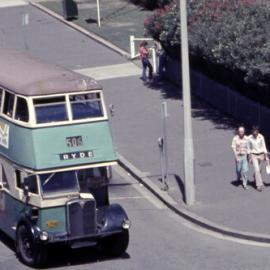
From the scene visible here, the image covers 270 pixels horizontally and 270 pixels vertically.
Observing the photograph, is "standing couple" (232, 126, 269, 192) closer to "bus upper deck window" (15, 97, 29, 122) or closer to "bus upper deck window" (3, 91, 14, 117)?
"bus upper deck window" (3, 91, 14, 117)

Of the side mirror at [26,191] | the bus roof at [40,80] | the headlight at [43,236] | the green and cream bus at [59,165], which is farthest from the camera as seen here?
the bus roof at [40,80]

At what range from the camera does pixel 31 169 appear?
24.4 metres

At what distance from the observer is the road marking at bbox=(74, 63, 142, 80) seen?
4662cm

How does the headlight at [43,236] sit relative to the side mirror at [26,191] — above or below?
below

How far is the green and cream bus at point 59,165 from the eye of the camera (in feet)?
80.3

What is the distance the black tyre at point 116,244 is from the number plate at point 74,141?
83.5 inches

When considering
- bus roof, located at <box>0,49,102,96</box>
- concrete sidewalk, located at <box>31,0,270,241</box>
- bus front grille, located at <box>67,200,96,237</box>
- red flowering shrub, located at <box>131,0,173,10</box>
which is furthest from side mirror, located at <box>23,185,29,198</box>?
red flowering shrub, located at <box>131,0,173,10</box>

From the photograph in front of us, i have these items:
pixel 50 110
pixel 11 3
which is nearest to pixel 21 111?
pixel 50 110

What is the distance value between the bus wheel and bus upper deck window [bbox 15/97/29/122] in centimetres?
226

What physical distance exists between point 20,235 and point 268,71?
11.0 meters

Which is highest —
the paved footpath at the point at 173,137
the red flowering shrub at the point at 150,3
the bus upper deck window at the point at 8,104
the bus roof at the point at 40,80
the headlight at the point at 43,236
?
the bus roof at the point at 40,80

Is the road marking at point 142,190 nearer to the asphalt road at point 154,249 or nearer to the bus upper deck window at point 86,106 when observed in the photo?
the asphalt road at point 154,249

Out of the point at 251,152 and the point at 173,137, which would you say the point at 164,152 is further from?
the point at 251,152

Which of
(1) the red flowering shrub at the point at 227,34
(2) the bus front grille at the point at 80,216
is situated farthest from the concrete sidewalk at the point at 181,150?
(2) the bus front grille at the point at 80,216
